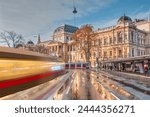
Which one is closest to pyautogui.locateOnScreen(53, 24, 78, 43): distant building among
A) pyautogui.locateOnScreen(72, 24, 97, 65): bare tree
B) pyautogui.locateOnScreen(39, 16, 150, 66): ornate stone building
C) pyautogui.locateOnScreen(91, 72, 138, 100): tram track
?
pyautogui.locateOnScreen(39, 16, 150, 66): ornate stone building

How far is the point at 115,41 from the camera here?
216 inches

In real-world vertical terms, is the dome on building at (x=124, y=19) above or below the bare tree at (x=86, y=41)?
above

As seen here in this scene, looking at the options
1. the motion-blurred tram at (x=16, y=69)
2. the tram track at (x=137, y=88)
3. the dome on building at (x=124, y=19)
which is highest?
the dome on building at (x=124, y=19)

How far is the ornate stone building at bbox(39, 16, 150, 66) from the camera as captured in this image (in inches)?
198

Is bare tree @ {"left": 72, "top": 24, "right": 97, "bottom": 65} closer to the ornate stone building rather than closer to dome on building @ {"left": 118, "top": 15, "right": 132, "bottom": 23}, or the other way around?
the ornate stone building

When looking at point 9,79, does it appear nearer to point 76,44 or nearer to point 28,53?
point 28,53

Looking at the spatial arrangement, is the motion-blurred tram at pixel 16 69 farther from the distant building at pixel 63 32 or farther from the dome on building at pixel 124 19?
the dome on building at pixel 124 19

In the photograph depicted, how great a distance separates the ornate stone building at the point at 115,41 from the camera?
198 inches

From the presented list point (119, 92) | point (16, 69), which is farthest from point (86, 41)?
point (119, 92)

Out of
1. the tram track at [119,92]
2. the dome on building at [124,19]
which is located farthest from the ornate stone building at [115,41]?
the tram track at [119,92]

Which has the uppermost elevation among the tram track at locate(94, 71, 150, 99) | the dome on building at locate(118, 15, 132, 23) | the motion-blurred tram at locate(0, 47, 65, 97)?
the dome on building at locate(118, 15, 132, 23)

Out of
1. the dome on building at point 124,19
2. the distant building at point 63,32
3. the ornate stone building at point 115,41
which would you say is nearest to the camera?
the dome on building at point 124,19

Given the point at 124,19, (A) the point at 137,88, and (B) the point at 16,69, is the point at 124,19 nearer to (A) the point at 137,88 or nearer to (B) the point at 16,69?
(B) the point at 16,69

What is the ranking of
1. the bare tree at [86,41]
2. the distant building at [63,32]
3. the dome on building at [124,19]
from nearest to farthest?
the dome on building at [124,19] → the distant building at [63,32] → the bare tree at [86,41]
